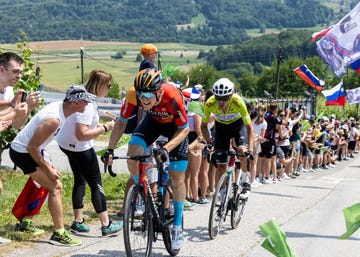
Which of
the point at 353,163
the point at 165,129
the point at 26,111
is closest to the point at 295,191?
the point at 165,129

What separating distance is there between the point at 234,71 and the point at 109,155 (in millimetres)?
150450

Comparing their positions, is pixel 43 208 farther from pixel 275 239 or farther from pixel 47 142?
pixel 275 239

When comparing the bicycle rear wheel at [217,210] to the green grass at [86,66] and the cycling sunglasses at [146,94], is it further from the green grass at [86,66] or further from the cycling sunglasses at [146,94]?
the green grass at [86,66]

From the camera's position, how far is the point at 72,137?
653cm

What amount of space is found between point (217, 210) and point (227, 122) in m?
1.28

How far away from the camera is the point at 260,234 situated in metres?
7.36

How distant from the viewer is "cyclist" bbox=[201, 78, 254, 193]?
706 cm

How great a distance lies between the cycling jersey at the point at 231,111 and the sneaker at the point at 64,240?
247 centimetres

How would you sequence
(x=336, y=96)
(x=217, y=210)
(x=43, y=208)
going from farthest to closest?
(x=336, y=96) → (x=43, y=208) → (x=217, y=210)

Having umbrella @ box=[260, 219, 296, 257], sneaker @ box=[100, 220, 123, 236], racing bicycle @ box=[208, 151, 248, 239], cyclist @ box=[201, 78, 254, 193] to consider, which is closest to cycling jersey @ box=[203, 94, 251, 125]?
cyclist @ box=[201, 78, 254, 193]

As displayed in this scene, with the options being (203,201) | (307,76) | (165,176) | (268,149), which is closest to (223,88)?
(165,176)

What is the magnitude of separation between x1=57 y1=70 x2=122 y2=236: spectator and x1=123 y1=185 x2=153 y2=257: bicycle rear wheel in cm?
127

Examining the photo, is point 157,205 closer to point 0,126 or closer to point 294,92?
point 0,126

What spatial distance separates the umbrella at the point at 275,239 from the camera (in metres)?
2.91
